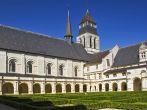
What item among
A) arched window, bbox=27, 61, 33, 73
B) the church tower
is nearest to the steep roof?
the church tower

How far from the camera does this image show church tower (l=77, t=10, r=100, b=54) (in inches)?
2905

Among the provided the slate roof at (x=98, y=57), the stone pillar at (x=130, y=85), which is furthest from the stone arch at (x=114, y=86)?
the slate roof at (x=98, y=57)

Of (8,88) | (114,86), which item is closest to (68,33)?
Answer: (114,86)

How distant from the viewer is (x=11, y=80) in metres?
44.2

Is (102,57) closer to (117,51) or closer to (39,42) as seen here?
(117,51)

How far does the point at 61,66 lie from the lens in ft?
189

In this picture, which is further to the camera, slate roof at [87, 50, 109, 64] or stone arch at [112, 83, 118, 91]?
slate roof at [87, 50, 109, 64]

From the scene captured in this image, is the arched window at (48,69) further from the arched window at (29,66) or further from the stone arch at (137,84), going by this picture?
the stone arch at (137,84)

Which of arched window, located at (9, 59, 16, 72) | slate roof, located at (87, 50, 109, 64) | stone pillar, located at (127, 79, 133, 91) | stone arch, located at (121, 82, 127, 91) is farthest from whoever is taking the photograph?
slate roof, located at (87, 50, 109, 64)

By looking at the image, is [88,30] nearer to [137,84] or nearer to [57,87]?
[57,87]

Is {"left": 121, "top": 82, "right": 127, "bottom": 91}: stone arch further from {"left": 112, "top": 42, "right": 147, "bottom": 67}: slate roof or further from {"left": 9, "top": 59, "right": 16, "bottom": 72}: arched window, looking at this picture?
{"left": 9, "top": 59, "right": 16, "bottom": 72}: arched window

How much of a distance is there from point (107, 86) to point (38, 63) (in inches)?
669

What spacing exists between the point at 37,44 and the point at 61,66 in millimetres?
7799

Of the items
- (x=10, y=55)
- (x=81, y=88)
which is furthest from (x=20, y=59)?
(x=81, y=88)
